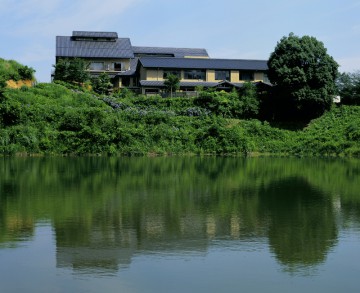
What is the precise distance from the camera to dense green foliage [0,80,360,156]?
1620 inches

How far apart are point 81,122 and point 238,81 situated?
22660mm

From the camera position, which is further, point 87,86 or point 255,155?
point 87,86

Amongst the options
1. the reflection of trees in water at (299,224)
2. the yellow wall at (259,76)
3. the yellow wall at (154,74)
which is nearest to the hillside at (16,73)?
the yellow wall at (154,74)

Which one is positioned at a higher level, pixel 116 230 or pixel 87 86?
pixel 87 86

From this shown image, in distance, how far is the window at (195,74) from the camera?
194 feet

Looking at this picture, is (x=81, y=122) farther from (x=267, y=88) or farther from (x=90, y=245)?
(x=90, y=245)

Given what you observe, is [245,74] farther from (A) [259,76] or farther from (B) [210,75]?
(B) [210,75]

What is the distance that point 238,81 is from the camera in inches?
2351

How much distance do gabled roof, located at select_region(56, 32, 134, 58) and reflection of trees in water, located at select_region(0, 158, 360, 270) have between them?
1534 inches

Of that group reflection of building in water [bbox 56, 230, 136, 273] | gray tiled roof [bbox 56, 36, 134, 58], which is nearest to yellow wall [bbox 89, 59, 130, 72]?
gray tiled roof [bbox 56, 36, 134, 58]

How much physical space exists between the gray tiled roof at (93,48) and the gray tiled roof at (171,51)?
605 centimetres

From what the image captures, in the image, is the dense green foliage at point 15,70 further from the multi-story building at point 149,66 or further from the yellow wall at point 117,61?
the yellow wall at point 117,61

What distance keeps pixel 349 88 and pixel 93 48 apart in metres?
30.8

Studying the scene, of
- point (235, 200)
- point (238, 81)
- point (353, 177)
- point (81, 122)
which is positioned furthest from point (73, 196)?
point (238, 81)
